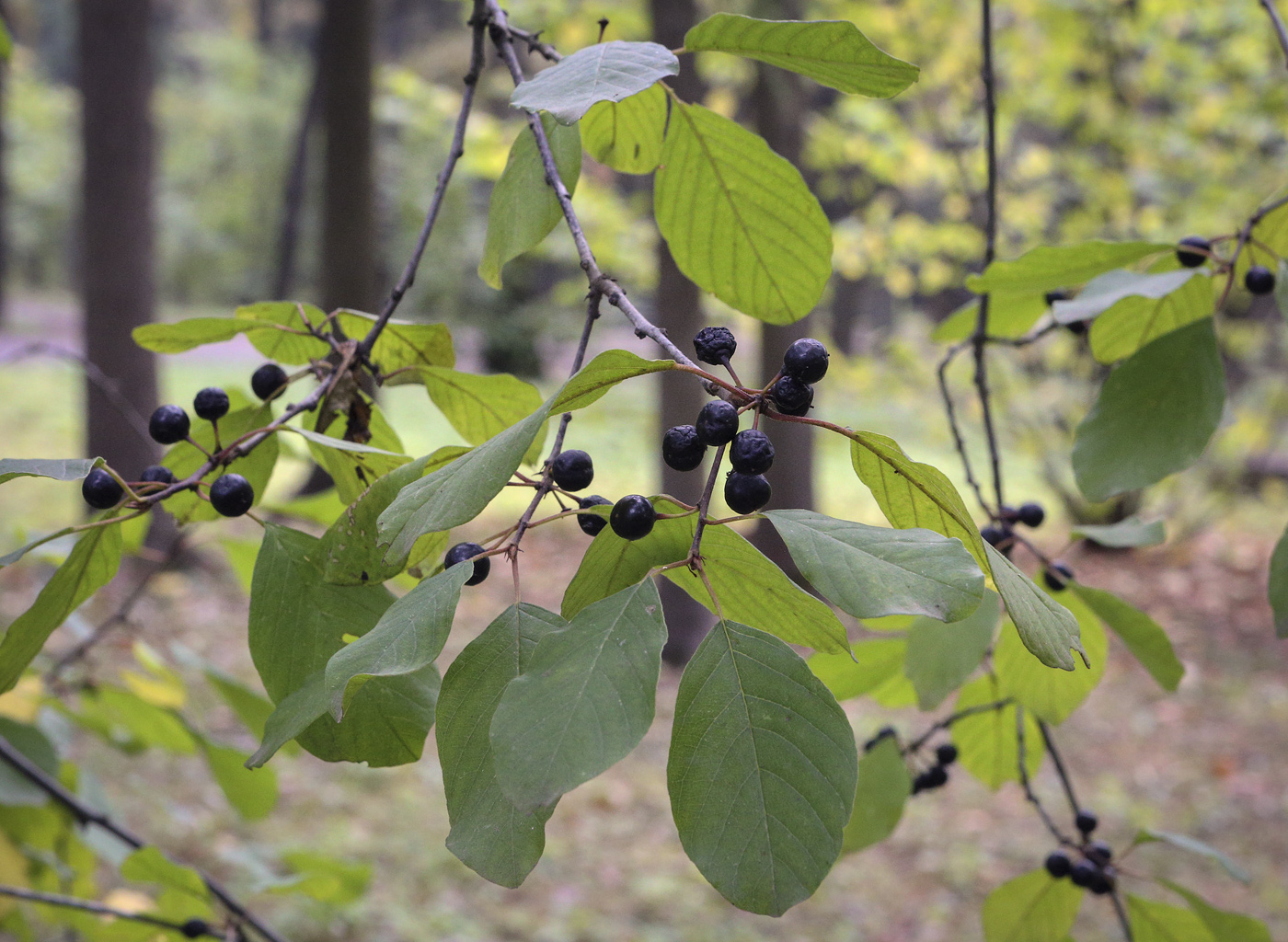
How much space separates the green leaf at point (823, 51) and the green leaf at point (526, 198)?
6.9 inches

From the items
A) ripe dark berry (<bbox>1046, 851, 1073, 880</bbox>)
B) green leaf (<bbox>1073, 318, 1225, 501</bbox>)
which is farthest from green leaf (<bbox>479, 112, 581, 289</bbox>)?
ripe dark berry (<bbox>1046, 851, 1073, 880</bbox>)

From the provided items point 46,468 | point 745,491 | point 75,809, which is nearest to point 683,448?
point 745,491

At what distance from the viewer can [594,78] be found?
67 cm

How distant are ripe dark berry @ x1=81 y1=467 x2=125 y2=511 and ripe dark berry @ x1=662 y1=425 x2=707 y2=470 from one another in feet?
1.58

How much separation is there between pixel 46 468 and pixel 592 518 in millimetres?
396

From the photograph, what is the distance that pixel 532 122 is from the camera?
3.07ft

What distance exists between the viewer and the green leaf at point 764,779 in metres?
0.59

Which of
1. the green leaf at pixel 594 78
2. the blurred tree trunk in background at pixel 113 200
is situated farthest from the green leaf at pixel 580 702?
the blurred tree trunk in background at pixel 113 200

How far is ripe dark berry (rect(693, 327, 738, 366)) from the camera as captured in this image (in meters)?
0.71

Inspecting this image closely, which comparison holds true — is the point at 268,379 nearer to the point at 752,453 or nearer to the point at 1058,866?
the point at 752,453

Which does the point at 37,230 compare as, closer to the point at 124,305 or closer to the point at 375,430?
the point at 124,305

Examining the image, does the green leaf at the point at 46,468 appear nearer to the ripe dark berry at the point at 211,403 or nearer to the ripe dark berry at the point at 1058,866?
the ripe dark berry at the point at 211,403

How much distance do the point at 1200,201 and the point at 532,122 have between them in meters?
7.87

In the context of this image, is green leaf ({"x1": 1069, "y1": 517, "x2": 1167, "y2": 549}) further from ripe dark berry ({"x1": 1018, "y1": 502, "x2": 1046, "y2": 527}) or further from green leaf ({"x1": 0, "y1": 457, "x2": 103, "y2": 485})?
green leaf ({"x1": 0, "y1": 457, "x2": 103, "y2": 485})
